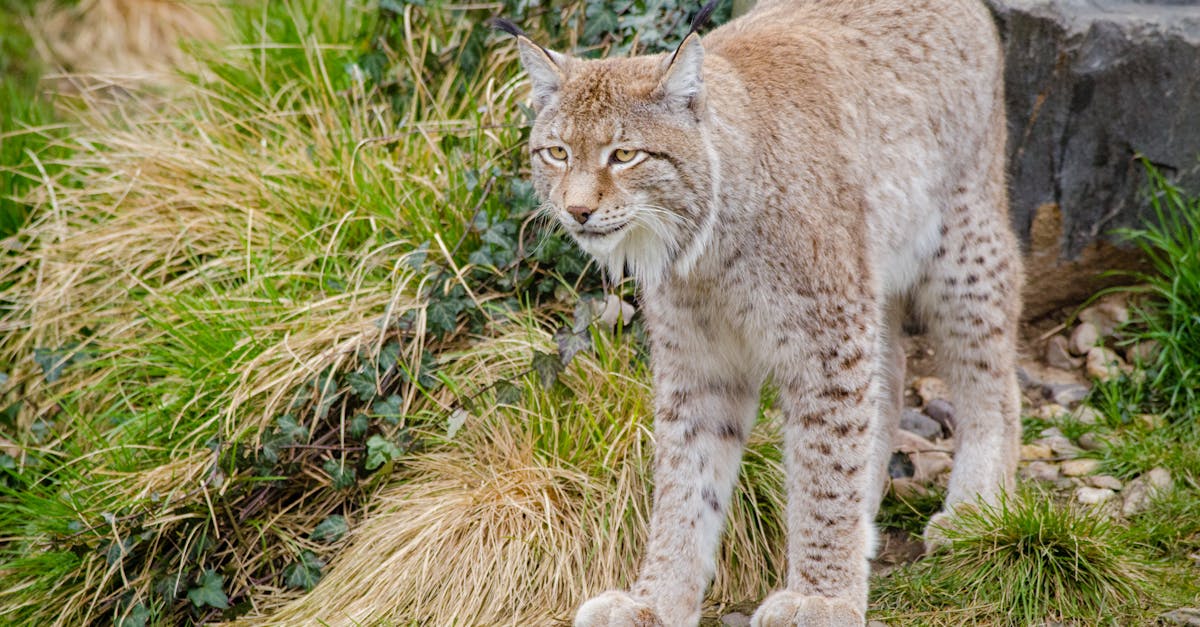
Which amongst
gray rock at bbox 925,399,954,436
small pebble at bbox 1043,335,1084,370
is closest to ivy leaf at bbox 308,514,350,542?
gray rock at bbox 925,399,954,436

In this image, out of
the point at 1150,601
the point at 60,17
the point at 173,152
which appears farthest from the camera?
the point at 60,17

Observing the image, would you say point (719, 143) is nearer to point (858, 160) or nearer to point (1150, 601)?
point (858, 160)

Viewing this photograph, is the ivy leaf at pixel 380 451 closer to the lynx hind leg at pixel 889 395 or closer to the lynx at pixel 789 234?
the lynx at pixel 789 234

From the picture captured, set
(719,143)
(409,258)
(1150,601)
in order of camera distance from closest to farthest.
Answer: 1. (719,143)
2. (1150,601)
3. (409,258)

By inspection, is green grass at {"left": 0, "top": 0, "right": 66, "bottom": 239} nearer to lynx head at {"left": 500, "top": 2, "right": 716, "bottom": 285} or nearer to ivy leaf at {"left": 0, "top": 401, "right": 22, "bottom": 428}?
ivy leaf at {"left": 0, "top": 401, "right": 22, "bottom": 428}

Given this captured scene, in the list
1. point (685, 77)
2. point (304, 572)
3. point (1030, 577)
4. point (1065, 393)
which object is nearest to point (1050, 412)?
point (1065, 393)

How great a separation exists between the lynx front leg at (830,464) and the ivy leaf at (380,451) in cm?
154

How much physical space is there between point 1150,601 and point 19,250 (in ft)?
16.7

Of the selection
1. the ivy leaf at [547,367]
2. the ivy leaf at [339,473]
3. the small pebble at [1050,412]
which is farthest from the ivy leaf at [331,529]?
the small pebble at [1050,412]

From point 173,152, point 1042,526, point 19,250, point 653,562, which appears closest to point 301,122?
point 173,152

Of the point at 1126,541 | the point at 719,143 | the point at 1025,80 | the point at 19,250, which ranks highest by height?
the point at 719,143

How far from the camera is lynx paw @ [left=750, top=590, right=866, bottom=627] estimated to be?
12.9 ft

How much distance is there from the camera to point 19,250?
6.09 metres

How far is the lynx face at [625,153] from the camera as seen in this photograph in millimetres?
3629
